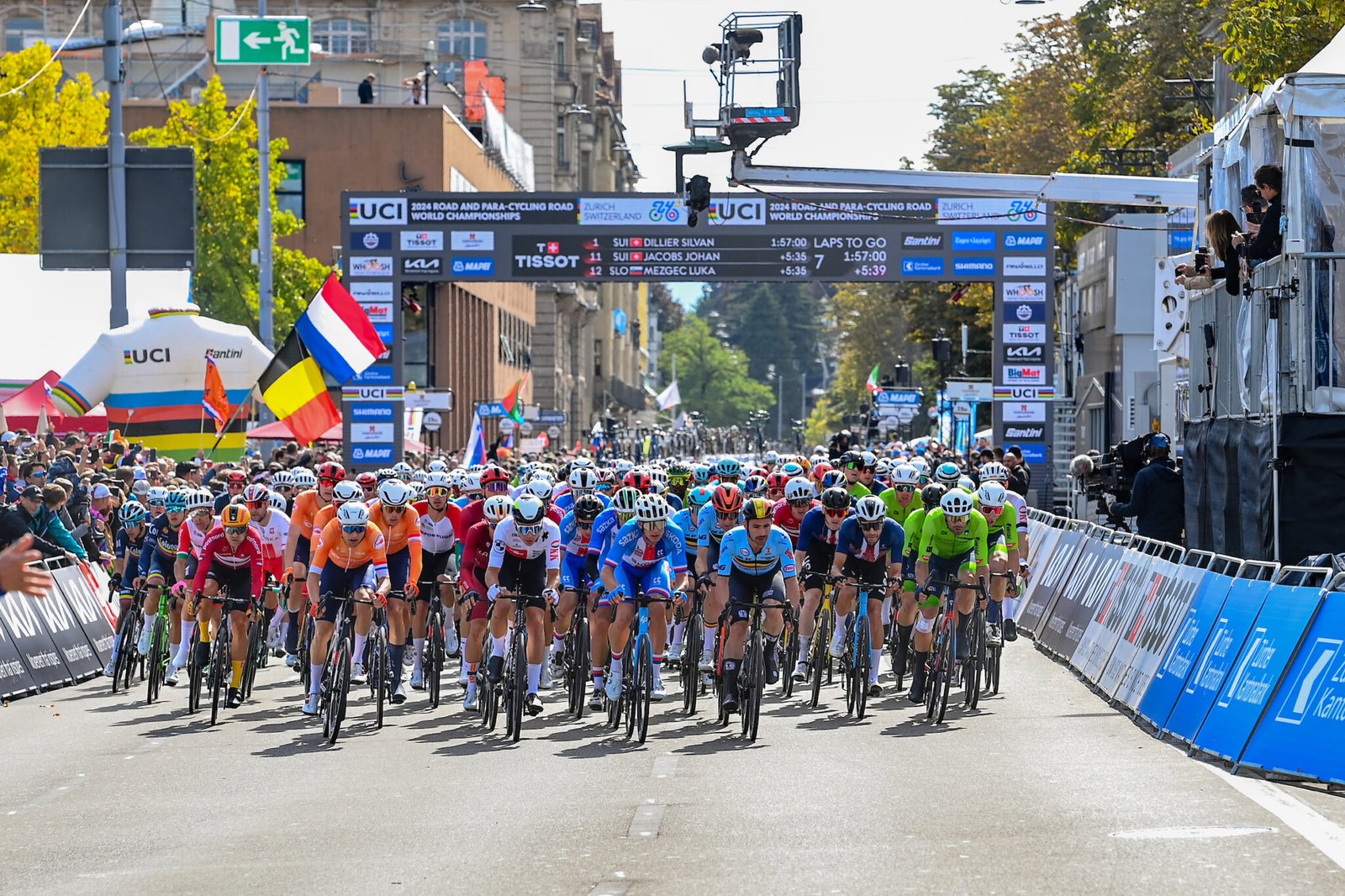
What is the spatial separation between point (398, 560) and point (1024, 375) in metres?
22.5

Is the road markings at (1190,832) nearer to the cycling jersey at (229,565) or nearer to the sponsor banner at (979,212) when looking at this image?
the cycling jersey at (229,565)

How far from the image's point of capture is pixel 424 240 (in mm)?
38156

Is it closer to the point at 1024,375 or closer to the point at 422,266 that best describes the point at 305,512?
the point at 422,266

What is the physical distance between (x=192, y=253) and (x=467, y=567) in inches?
458

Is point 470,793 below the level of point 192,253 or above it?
below

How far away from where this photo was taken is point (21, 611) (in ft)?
61.5

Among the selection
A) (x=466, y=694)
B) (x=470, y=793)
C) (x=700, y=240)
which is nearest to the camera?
(x=470, y=793)

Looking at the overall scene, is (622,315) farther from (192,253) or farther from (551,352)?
(192,253)

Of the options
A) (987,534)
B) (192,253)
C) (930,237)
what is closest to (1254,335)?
(987,534)

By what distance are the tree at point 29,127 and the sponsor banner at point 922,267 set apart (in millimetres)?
16888

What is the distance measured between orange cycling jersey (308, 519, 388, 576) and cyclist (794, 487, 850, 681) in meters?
3.62

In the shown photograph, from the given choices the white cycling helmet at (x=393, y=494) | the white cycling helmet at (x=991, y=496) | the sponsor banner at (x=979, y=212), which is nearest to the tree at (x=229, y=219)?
the sponsor banner at (x=979, y=212)

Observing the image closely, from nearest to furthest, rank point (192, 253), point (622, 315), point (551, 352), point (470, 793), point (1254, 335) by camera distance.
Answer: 1. point (470, 793)
2. point (1254, 335)
3. point (192, 253)
4. point (551, 352)
5. point (622, 315)

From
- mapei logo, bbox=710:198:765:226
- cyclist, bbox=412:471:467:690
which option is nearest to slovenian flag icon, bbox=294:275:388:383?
mapei logo, bbox=710:198:765:226
